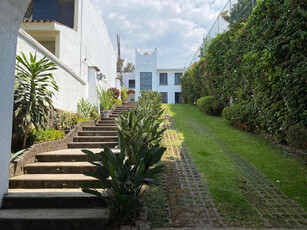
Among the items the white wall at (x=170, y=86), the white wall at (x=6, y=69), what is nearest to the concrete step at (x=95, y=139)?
the white wall at (x=6, y=69)

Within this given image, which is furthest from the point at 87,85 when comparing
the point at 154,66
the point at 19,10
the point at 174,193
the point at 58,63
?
the point at 154,66

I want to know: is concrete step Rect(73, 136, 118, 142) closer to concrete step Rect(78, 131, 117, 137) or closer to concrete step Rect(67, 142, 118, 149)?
concrete step Rect(67, 142, 118, 149)

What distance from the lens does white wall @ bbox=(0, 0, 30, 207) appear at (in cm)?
264

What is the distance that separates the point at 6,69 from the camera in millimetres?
2709

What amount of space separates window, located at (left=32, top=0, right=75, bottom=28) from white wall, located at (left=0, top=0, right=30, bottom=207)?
315 inches

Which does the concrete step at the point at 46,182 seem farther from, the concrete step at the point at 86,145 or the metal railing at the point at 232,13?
the metal railing at the point at 232,13

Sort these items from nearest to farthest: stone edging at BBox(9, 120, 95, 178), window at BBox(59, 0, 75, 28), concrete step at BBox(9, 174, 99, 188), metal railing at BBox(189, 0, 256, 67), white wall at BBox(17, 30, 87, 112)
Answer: concrete step at BBox(9, 174, 99, 188) → stone edging at BBox(9, 120, 95, 178) → white wall at BBox(17, 30, 87, 112) → metal railing at BBox(189, 0, 256, 67) → window at BBox(59, 0, 75, 28)

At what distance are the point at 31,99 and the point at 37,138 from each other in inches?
35.3

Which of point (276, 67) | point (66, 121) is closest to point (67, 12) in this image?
point (66, 121)

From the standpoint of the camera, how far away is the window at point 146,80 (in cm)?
2275

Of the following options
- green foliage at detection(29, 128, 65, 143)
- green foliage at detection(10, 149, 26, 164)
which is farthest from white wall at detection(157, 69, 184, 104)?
green foliage at detection(10, 149, 26, 164)

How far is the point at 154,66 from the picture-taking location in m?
22.9

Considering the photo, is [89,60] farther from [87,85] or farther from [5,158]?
[5,158]

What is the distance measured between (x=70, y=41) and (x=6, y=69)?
6.63 metres
